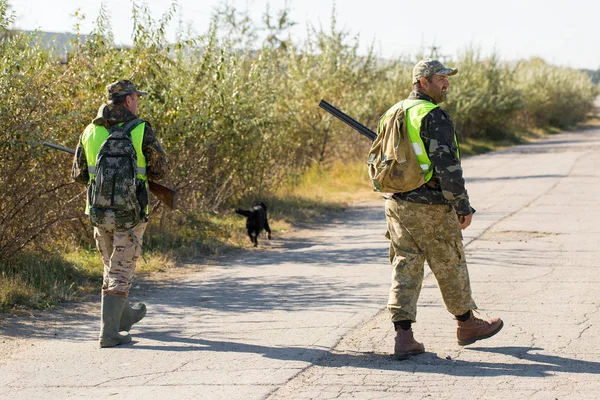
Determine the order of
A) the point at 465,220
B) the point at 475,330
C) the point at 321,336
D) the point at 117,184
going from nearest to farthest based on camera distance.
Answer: the point at 465,220, the point at 475,330, the point at 117,184, the point at 321,336

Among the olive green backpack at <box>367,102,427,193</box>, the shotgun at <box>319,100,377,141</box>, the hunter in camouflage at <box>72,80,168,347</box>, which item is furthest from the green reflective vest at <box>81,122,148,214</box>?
the olive green backpack at <box>367,102,427,193</box>

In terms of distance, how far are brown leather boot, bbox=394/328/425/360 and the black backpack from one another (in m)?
2.04

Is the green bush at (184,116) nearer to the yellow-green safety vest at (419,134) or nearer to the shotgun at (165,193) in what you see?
the shotgun at (165,193)

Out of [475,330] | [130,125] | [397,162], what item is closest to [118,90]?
[130,125]

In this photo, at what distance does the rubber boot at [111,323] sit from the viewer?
20.2 feet

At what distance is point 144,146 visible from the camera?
6164 mm

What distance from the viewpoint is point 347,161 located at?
21141mm

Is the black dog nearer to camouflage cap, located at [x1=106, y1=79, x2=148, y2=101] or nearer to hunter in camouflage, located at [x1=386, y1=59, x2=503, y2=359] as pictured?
camouflage cap, located at [x1=106, y1=79, x2=148, y2=101]

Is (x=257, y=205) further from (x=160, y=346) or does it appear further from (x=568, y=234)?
(x=160, y=346)

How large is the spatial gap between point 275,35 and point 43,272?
964 inches

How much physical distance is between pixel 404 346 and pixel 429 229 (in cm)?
79

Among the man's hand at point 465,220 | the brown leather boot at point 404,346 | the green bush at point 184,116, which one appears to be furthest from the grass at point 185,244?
the man's hand at point 465,220

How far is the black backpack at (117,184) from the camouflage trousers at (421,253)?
1.83 meters

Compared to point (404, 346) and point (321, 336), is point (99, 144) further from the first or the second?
point (404, 346)
